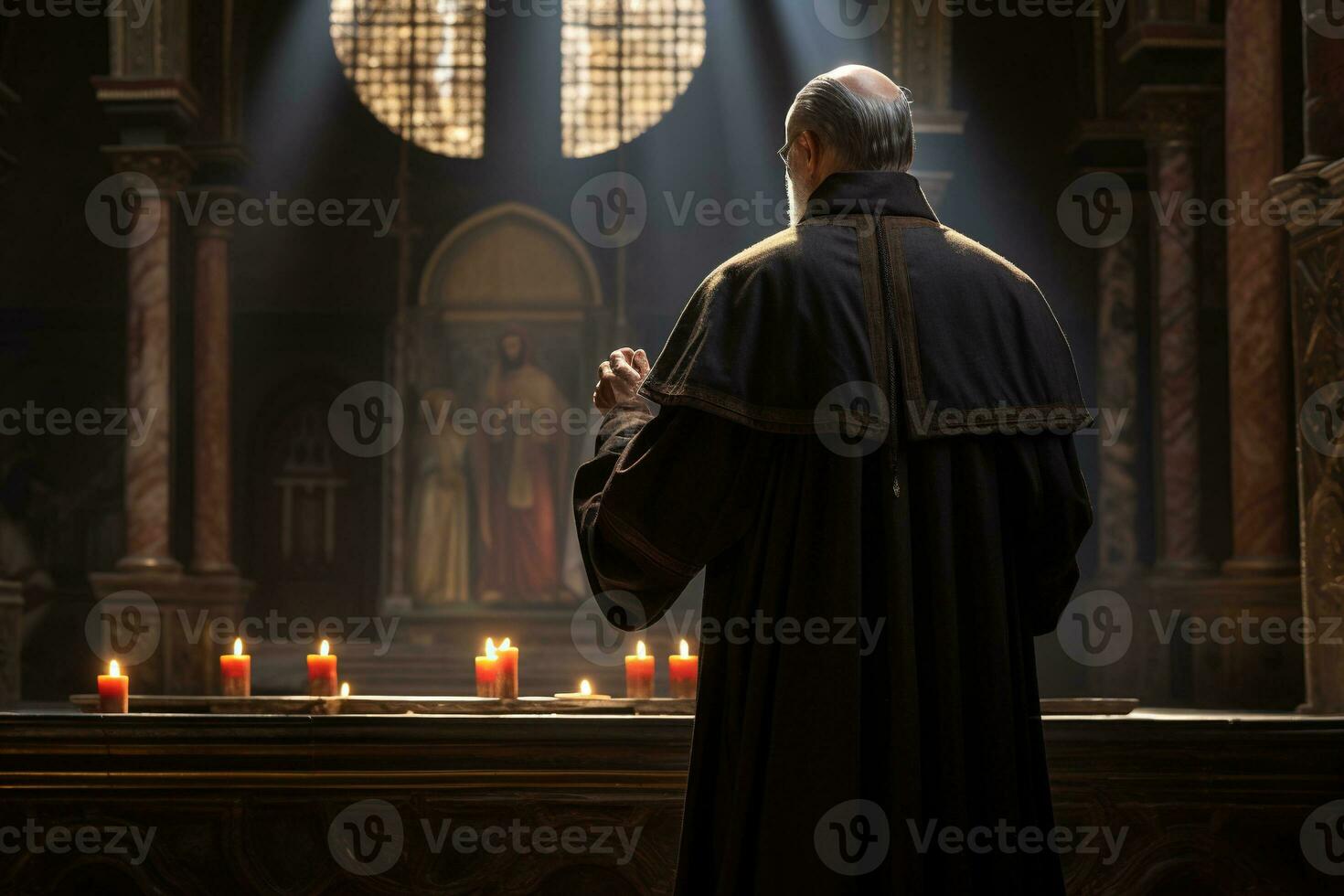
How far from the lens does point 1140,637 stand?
9969mm

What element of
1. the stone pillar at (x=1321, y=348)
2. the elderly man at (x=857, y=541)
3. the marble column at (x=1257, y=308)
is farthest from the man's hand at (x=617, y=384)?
the marble column at (x=1257, y=308)

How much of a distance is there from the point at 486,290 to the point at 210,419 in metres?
2.33

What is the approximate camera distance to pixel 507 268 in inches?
479

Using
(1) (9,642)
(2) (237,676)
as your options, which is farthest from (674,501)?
(1) (9,642)

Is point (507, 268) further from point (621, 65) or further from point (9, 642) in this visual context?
point (9, 642)

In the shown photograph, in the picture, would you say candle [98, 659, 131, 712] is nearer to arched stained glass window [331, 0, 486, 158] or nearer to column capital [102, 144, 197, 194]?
column capital [102, 144, 197, 194]

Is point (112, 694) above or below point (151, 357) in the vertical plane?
below

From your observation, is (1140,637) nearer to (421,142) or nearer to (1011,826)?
(421,142)

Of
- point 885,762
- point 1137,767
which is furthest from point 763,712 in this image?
point 1137,767

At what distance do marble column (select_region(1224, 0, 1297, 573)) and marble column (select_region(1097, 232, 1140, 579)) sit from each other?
7.59 ft

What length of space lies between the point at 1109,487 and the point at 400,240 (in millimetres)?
5715

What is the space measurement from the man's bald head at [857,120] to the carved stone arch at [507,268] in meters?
9.67

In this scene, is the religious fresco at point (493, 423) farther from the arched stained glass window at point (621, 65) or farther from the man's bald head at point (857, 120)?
the man's bald head at point (857, 120)

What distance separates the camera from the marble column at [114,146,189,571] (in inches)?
416
